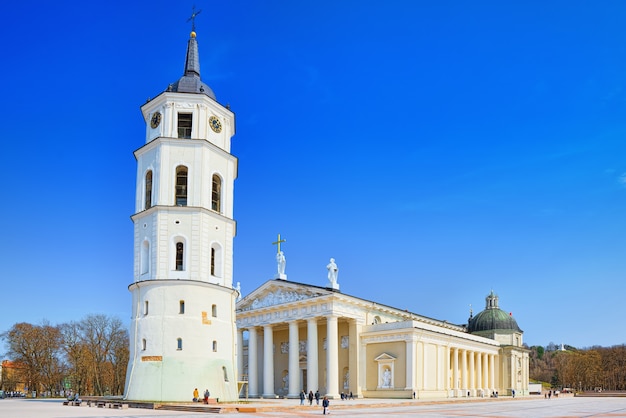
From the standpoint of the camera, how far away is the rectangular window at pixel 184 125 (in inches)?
1528

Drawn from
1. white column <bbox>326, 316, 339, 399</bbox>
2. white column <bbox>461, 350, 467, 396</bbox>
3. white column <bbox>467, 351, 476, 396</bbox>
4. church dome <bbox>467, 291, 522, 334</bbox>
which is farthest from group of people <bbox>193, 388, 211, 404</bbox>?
church dome <bbox>467, 291, 522, 334</bbox>

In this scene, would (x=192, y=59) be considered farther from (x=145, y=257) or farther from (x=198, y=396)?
(x=198, y=396)

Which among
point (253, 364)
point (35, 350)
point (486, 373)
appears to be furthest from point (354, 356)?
point (35, 350)

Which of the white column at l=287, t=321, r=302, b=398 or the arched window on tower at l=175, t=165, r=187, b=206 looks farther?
the white column at l=287, t=321, r=302, b=398

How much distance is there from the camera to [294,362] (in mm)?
62531

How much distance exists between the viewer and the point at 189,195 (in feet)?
123

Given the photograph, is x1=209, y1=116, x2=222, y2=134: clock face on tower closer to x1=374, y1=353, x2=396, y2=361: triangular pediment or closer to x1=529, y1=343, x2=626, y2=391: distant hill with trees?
x1=374, y1=353, x2=396, y2=361: triangular pediment

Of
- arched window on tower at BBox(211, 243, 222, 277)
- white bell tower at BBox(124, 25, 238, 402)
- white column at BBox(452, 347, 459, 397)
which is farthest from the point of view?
white column at BBox(452, 347, 459, 397)

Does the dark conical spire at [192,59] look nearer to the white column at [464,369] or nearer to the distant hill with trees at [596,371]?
the white column at [464,369]

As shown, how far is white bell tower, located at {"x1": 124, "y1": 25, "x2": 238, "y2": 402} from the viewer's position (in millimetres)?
34594

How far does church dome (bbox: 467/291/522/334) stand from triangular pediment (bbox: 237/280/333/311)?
44.1 metres

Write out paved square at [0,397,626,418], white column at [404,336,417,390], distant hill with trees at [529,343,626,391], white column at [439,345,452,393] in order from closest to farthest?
paved square at [0,397,626,418] < white column at [404,336,417,390] < white column at [439,345,452,393] < distant hill with trees at [529,343,626,391]

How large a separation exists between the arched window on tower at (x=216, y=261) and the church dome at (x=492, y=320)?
67453mm

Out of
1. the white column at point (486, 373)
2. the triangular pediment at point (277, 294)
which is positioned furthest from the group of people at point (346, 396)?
the white column at point (486, 373)
